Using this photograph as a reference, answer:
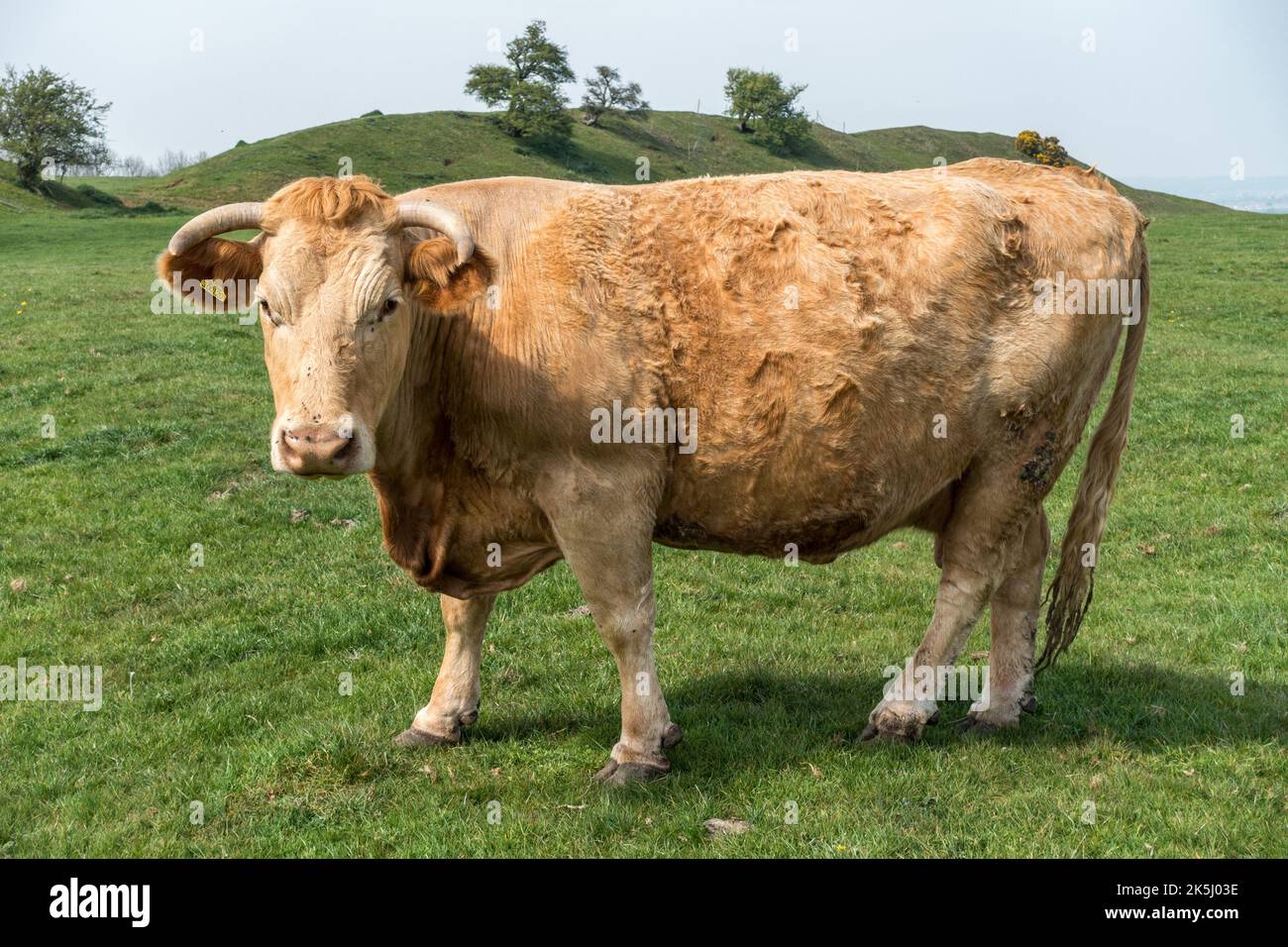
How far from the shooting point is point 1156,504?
37.7 feet

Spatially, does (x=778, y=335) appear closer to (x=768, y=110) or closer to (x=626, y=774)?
(x=626, y=774)

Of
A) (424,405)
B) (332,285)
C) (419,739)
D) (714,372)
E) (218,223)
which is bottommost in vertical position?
(419,739)

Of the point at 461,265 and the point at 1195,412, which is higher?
the point at 461,265

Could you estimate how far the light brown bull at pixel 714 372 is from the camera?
18.8ft

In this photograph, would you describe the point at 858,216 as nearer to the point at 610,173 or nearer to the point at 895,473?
the point at 895,473

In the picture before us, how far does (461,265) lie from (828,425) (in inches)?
80.8

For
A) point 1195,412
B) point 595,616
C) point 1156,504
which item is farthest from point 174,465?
point 1195,412

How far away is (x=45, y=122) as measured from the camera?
66875 mm

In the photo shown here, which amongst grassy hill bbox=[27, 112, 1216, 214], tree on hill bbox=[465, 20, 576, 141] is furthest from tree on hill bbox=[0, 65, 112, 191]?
tree on hill bbox=[465, 20, 576, 141]

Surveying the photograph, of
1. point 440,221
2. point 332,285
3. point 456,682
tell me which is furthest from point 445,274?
point 456,682

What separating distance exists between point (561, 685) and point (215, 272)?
3.43 metres

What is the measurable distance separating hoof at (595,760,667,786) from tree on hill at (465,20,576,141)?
7861 cm

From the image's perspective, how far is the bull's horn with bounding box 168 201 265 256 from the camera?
5223mm

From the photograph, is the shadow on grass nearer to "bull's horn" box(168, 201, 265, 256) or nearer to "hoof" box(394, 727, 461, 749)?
"hoof" box(394, 727, 461, 749)
